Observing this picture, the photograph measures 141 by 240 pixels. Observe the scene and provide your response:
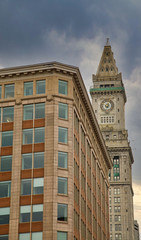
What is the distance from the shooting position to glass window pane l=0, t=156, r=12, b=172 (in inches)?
2726

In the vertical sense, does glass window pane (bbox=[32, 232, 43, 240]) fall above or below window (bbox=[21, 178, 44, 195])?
below

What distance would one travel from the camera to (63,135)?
7062 cm

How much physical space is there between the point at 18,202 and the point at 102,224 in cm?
4288

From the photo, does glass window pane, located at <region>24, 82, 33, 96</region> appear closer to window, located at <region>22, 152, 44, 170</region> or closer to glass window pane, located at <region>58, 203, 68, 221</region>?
window, located at <region>22, 152, 44, 170</region>

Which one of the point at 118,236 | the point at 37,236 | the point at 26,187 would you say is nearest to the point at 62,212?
the point at 37,236

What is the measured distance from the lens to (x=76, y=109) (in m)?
76.9

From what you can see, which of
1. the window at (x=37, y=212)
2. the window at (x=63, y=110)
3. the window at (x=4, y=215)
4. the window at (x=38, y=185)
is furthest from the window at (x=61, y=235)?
the window at (x=63, y=110)

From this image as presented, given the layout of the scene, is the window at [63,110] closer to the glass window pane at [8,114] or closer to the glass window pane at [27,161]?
the glass window pane at [8,114]

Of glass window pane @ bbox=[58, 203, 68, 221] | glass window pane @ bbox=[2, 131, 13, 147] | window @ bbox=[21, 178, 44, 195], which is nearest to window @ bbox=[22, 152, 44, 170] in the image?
window @ bbox=[21, 178, 44, 195]

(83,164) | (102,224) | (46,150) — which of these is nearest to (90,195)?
(83,164)

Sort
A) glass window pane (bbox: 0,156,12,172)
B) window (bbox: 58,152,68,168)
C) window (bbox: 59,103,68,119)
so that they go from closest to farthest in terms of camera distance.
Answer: window (bbox: 58,152,68,168)
glass window pane (bbox: 0,156,12,172)
window (bbox: 59,103,68,119)

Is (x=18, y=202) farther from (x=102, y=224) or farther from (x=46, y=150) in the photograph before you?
(x=102, y=224)

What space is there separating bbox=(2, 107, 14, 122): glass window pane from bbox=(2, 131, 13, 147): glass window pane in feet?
7.39

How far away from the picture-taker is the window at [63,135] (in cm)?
7000
